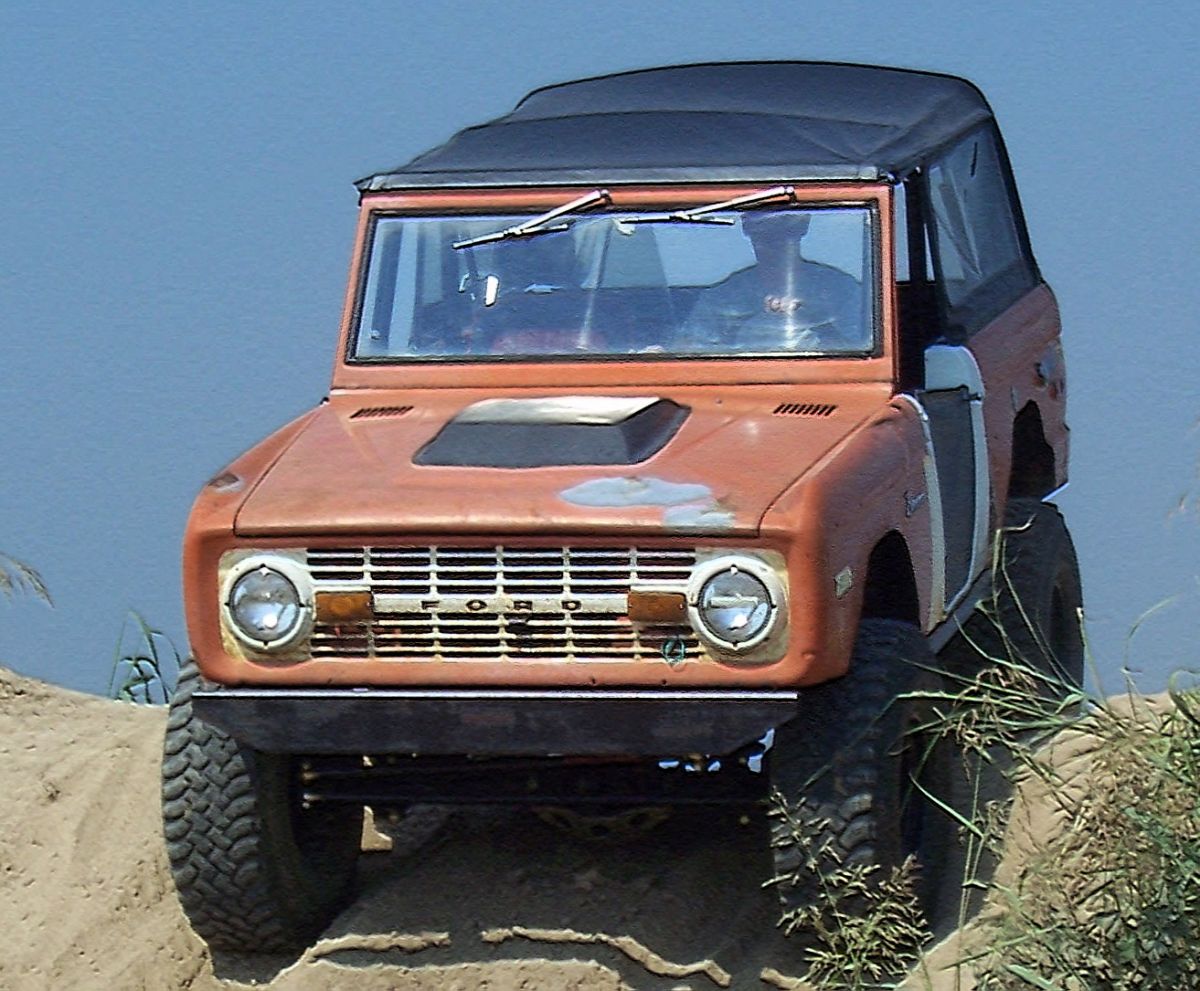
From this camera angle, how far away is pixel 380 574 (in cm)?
569

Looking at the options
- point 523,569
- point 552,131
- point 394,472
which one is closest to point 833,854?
point 523,569

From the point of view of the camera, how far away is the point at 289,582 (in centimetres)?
573

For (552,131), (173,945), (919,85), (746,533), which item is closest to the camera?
(746,533)

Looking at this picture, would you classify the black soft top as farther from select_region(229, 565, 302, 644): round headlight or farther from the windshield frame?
select_region(229, 565, 302, 644): round headlight

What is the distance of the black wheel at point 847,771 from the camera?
5703mm

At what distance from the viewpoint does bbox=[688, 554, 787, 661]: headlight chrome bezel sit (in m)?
5.50

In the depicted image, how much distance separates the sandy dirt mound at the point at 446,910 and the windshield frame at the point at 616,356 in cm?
113

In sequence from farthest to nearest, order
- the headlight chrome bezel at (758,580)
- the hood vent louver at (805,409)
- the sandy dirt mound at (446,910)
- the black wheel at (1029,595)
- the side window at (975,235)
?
the black wheel at (1029,595) < the side window at (975,235) < the hood vent louver at (805,409) < the sandy dirt mound at (446,910) < the headlight chrome bezel at (758,580)

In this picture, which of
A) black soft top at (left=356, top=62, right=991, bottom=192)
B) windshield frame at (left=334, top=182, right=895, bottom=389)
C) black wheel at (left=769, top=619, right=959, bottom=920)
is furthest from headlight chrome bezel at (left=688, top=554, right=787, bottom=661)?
black soft top at (left=356, top=62, right=991, bottom=192)

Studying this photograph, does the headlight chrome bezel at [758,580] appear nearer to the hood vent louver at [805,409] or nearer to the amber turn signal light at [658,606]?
the amber turn signal light at [658,606]

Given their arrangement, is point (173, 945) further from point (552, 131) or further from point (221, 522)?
point (552, 131)

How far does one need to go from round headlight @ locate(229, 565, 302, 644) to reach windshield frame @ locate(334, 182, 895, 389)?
1.12 meters

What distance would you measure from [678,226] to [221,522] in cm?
163

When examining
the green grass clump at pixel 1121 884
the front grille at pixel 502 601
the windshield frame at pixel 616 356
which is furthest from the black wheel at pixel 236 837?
the green grass clump at pixel 1121 884
